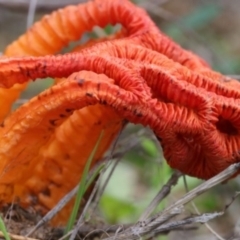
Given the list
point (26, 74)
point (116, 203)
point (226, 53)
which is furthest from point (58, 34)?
point (226, 53)

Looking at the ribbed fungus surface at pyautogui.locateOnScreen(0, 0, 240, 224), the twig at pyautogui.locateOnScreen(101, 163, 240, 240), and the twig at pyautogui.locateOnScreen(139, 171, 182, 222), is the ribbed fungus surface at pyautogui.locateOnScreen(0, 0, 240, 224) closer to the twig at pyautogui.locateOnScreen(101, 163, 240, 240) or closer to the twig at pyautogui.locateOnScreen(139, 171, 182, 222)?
the twig at pyautogui.locateOnScreen(101, 163, 240, 240)

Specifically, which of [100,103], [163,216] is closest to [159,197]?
[163,216]

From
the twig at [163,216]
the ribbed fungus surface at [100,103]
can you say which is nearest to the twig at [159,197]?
the twig at [163,216]

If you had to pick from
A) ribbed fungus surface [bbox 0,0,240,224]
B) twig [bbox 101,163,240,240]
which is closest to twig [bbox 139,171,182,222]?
twig [bbox 101,163,240,240]

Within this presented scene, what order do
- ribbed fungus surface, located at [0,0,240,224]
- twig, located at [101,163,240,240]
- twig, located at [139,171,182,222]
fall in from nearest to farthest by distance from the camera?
ribbed fungus surface, located at [0,0,240,224] < twig, located at [101,163,240,240] < twig, located at [139,171,182,222]

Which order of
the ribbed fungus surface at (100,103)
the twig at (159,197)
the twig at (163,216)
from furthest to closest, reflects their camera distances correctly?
the twig at (159,197) → the twig at (163,216) → the ribbed fungus surface at (100,103)

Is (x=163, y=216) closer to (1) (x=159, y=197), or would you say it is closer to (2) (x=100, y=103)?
(1) (x=159, y=197)

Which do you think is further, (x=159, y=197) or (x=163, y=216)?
(x=159, y=197)

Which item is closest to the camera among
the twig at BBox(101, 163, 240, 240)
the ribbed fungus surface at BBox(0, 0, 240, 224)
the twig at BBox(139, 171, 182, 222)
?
the ribbed fungus surface at BBox(0, 0, 240, 224)

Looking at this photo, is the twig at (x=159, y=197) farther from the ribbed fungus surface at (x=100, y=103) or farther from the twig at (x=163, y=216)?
the ribbed fungus surface at (x=100, y=103)
